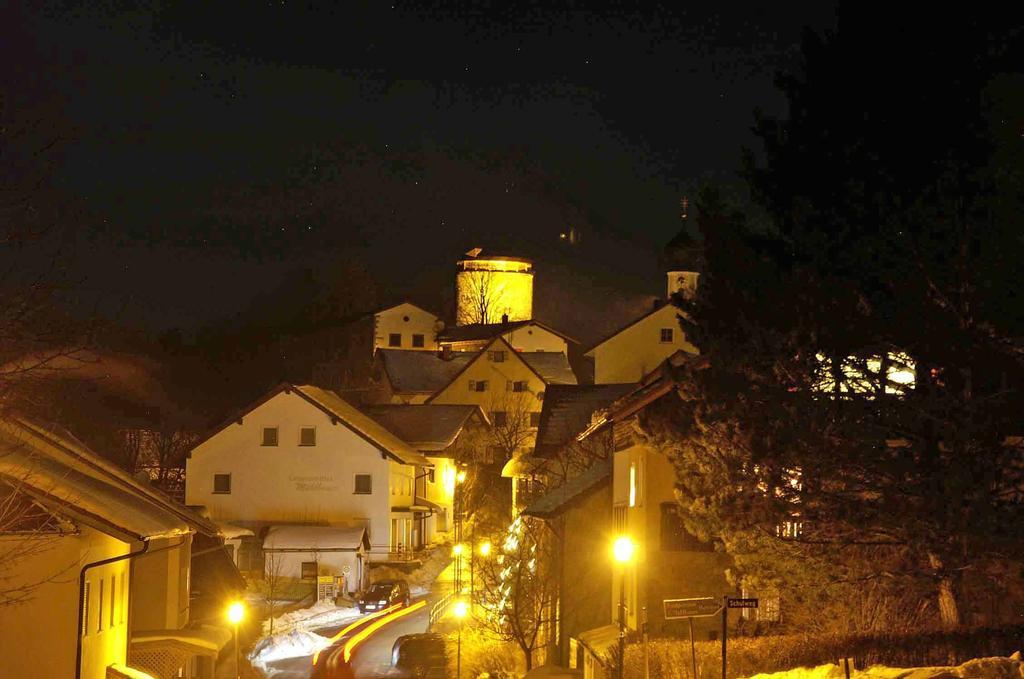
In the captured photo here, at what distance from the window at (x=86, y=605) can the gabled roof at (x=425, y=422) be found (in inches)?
2186

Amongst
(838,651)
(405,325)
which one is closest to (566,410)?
(838,651)

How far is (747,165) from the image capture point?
23.5 metres

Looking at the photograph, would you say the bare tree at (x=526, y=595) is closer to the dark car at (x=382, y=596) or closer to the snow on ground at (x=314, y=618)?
the snow on ground at (x=314, y=618)

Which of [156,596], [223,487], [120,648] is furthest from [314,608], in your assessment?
[120,648]

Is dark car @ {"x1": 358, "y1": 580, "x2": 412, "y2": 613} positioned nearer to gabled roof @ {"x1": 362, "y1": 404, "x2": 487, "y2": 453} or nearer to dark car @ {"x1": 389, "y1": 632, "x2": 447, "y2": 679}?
dark car @ {"x1": 389, "y1": 632, "x2": 447, "y2": 679}

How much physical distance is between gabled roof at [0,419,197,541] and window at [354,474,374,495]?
33.8 metres

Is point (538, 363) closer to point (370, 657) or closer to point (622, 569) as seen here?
point (370, 657)

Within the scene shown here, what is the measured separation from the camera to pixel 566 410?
52688 mm

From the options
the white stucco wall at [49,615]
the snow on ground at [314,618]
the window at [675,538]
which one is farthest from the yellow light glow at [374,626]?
the white stucco wall at [49,615]

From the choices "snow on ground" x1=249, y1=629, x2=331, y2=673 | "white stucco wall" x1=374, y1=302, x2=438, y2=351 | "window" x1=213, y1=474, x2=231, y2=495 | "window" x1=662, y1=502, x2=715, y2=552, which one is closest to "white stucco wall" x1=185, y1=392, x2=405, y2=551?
"window" x1=213, y1=474, x2=231, y2=495

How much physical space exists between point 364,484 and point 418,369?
135 ft

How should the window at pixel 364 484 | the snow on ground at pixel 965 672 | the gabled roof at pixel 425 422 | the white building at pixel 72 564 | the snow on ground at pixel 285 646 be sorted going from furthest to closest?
the gabled roof at pixel 425 422, the window at pixel 364 484, the snow on ground at pixel 285 646, the white building at pixel 72 564, the snow on ground at pixel 965 672

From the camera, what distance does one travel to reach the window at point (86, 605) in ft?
76.2

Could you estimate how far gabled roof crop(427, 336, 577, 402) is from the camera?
101m
